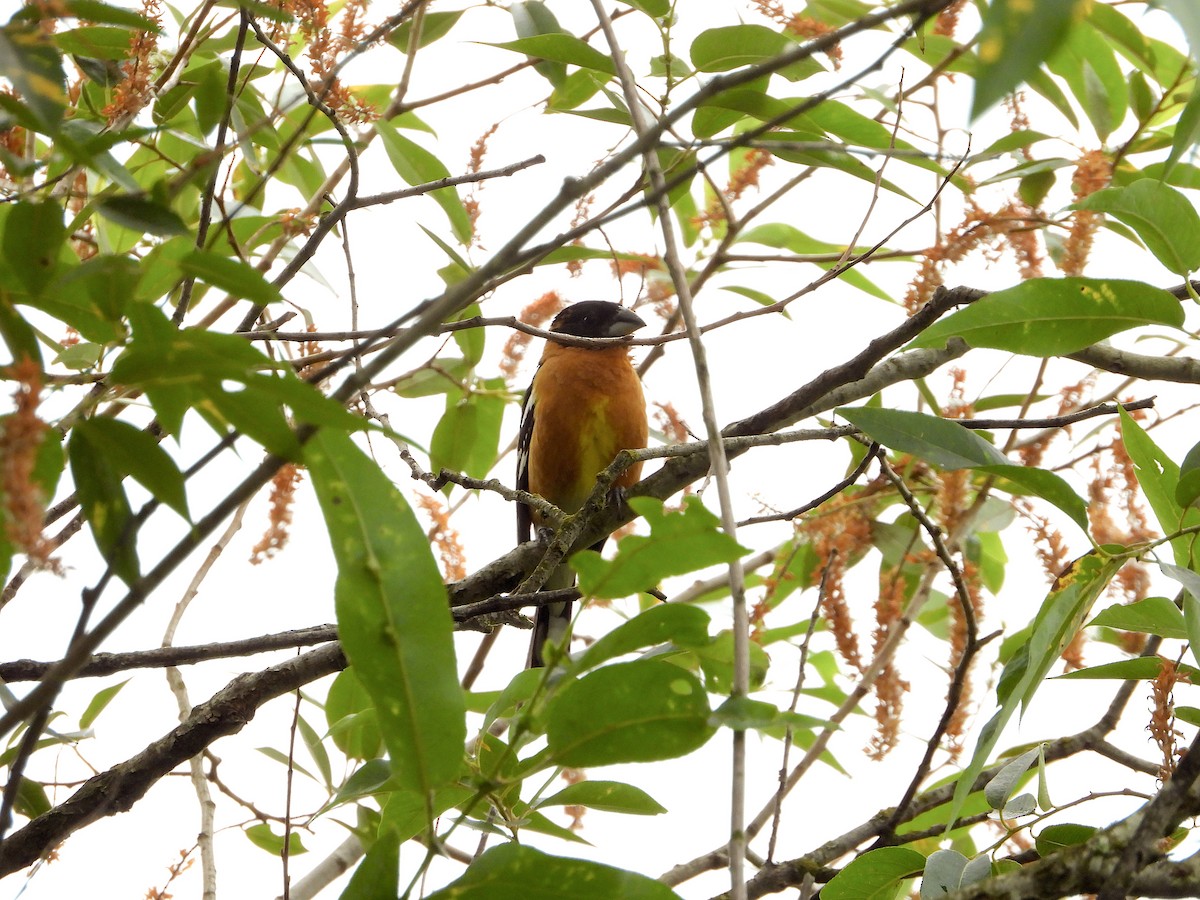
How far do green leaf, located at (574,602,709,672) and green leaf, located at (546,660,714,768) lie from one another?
34 millimetres

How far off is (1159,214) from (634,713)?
1257mm

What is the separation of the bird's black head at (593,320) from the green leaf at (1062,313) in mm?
4086

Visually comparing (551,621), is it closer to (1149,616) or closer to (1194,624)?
(1149,616)

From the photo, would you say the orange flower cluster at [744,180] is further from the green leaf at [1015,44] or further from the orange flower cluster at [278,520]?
the green leaf at [1015,44]

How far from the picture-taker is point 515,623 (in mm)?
2506

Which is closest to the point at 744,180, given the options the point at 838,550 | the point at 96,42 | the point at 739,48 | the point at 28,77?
the point at 739,48

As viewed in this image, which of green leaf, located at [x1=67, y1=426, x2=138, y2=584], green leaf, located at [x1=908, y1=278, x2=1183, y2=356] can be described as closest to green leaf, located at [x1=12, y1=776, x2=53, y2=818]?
green leaf, located at [x1=67, y1=426, x2=138, y2=584]

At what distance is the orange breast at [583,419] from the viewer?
5.34m

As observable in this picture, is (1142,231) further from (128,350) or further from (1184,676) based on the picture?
(128,350)

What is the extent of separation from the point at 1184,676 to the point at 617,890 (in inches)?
45.8

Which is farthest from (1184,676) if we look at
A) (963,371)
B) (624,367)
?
(624,367)

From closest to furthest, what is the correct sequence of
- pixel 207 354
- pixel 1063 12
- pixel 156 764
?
pixel 1063 12 → pixel 207 354 → pixel 156 764

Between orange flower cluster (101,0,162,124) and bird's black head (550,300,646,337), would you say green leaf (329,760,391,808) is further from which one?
bird's black head (550,300,646,337)

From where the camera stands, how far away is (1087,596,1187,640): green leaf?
1.87 m
